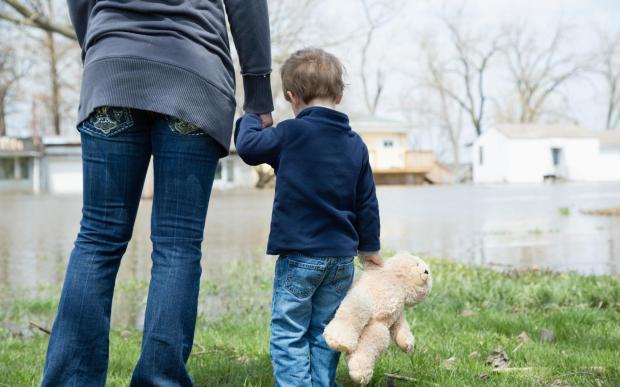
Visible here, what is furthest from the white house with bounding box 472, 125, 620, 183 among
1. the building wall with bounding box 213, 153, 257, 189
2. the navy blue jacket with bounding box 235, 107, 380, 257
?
the navy blue jacket with bounding box 235, 107, 380, 257

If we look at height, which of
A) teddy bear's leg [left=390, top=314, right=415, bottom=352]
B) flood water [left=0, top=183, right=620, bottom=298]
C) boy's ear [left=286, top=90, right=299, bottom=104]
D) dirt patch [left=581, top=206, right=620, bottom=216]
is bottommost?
flood water [left=0, top=183, right=620, bottom=298]

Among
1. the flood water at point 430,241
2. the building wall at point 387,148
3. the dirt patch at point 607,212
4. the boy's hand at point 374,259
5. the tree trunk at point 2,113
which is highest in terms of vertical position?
the tree trunk at point 2,113

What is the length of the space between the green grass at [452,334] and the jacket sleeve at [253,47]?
3.91ft

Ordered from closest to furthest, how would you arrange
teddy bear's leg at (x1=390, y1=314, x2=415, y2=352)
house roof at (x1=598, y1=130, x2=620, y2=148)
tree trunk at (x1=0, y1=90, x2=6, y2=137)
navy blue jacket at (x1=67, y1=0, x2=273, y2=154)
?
1. navy blue jacket at (x1=67, y1=0, x2=273, y2=154)
2. teddy bear's leg at (x1=390, y1=314, x2=415, y2=352)
3. tree trunk at (x1=0, y1=90, x2=6, y2=137)
4. house roof at (x1=598, y1=130, x2=620, y2=148)

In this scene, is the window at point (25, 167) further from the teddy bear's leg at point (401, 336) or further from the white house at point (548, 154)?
the teddy bear's leg at point (401, 336)

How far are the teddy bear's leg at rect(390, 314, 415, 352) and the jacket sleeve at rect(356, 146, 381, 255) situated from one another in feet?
1.02

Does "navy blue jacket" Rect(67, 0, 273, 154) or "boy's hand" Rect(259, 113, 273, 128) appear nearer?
A: "navy blue jacket" Rect(67, 0, 273, 154)

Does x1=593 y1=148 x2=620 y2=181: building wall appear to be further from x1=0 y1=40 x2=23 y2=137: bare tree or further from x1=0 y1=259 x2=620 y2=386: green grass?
x1=0 y1=259 x2=620 y2=386: green grass

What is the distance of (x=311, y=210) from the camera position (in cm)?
261

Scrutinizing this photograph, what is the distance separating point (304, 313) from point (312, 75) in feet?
2.86

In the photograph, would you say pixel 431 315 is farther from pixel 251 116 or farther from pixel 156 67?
pixel 156 67

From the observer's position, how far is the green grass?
314cm

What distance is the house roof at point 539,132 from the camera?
177 feet

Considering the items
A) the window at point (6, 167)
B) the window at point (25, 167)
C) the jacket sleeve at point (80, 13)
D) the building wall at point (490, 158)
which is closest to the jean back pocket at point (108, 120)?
the jacket sleeve at point (80, 13)
